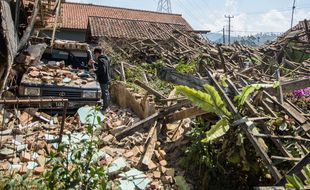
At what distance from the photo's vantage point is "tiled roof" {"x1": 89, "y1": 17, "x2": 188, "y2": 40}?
24000mm

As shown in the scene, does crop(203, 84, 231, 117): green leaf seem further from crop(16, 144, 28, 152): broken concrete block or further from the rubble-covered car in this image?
the rubble-covered car

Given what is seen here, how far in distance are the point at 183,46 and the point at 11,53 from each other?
400 inches

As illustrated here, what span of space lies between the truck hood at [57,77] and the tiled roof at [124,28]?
1391 centimetres

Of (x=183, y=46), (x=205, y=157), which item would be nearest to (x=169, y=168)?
(x=205, y=157)

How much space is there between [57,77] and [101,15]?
30249 mm

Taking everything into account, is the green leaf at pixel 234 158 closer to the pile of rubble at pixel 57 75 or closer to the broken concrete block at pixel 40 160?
the broken concrete block at pixel 40 160

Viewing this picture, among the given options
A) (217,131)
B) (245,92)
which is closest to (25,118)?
(217,131)

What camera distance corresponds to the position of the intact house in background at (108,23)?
78.8 ft

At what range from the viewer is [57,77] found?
9.39m

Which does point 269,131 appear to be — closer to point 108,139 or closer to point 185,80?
point 185,80

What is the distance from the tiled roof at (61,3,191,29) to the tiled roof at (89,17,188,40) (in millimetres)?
9397

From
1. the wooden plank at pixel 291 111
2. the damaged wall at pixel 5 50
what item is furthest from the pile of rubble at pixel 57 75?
the wooden plank at pixel 291 111

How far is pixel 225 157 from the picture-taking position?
592cm

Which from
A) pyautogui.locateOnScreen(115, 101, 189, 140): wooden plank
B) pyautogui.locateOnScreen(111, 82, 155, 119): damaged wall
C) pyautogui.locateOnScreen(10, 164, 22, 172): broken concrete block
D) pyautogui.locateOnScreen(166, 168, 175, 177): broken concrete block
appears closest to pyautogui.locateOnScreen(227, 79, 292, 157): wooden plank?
pyautogui.locateOnScreen(115, 101, 189, 140): wooden plank
